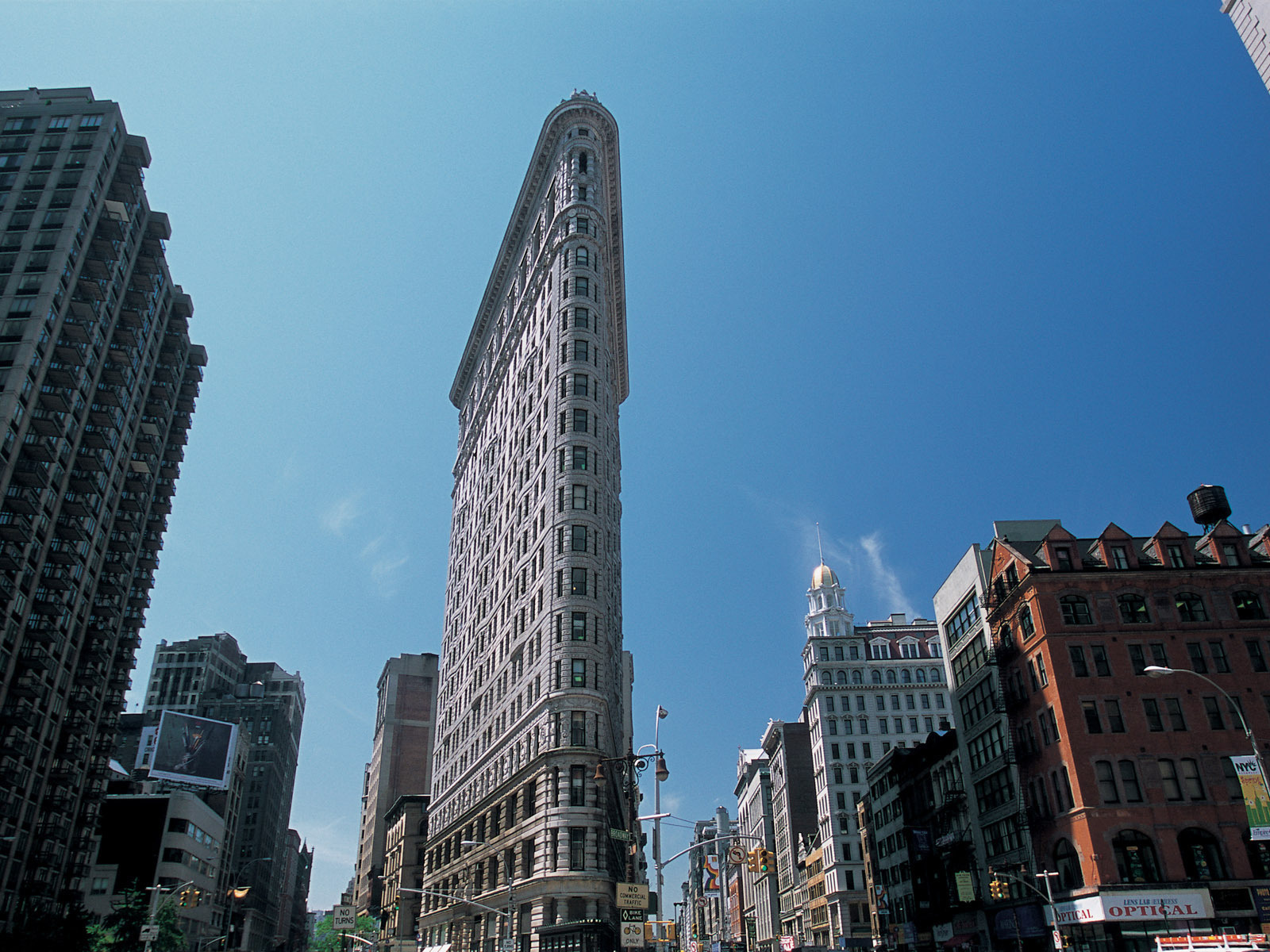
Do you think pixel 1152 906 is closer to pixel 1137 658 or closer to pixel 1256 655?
pixel 1137 658

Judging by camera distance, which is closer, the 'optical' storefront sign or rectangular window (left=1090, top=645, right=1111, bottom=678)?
the 'optical' storefront sign

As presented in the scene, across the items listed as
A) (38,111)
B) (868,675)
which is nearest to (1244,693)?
(868,675)

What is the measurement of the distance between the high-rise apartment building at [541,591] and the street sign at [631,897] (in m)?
6.78

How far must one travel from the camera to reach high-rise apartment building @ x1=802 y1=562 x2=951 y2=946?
113m

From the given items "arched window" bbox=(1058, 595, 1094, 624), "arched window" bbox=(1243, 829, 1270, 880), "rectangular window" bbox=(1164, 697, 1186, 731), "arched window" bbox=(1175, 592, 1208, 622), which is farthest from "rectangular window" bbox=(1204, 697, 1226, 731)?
"arched window" bbox=(1058, 595, 1094, 624)

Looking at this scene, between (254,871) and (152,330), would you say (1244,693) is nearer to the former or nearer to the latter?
(152,330)

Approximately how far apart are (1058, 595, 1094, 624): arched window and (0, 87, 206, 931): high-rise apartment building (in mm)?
77186

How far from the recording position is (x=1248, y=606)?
183 feet

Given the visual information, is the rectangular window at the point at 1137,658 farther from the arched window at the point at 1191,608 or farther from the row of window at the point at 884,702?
the row of window at the point at 884,702

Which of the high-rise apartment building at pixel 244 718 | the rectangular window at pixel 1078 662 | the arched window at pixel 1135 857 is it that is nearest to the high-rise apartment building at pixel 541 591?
the arched window at pixel 1135 857

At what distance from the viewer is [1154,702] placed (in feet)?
174

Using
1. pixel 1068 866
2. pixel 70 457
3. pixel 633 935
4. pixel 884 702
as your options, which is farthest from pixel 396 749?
pixel 1068 866

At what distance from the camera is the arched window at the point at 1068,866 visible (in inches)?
1991

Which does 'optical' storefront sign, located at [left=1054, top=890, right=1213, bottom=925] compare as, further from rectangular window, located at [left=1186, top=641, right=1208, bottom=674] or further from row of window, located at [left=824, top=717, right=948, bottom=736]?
row of window, located at [left=824, top=717, right=948, bottom=736]
